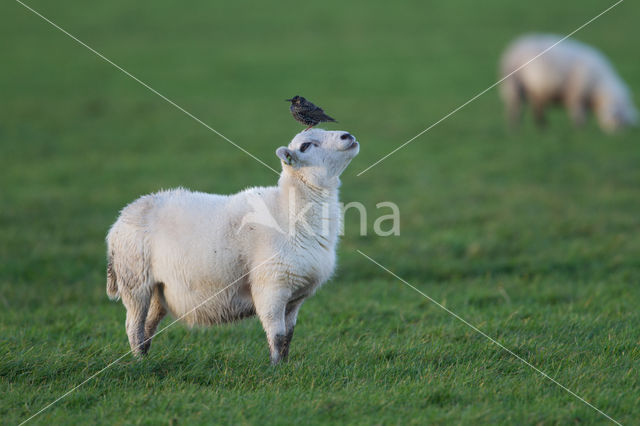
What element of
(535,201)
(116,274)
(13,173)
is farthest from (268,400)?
(13,173)

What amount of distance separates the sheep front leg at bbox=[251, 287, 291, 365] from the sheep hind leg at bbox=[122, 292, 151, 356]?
94cm

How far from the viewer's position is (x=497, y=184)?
12930 mm

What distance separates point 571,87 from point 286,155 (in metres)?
13.6

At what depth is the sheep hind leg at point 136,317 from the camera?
563 centimetres

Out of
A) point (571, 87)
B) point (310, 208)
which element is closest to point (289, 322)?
point (310, 208)

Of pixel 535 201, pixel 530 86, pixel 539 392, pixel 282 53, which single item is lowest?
pixel 539 392

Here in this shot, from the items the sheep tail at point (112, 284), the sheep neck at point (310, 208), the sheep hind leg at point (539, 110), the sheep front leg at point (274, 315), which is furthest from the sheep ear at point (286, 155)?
the sheep hind leg at point (539, 110)

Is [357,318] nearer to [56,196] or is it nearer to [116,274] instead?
[116,274]

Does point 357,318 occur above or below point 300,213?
below

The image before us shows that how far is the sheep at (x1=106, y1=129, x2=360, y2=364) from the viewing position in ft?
17.8

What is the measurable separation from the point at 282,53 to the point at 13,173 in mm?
15174

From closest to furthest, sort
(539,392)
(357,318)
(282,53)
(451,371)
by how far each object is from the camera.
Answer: (539,392) < (451,371) < (357,318) < (282,53)

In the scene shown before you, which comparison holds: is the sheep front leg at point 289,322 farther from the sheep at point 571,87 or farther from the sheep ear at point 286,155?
the sheep at point 571,87

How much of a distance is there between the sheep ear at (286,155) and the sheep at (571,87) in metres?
12.9
